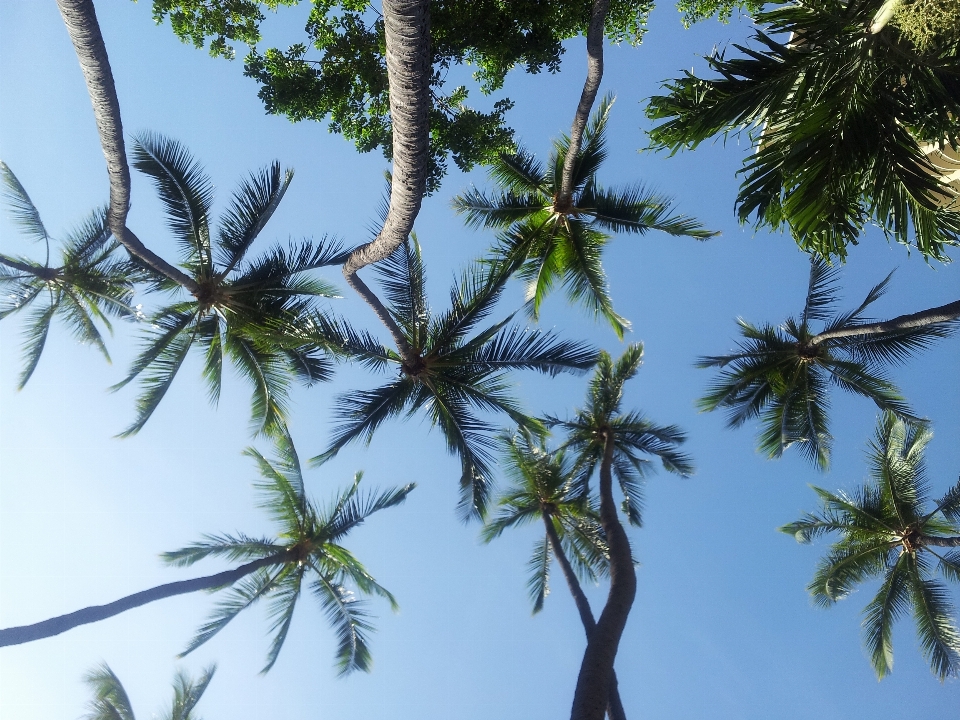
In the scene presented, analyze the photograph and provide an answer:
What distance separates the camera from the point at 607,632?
9359 millimetres

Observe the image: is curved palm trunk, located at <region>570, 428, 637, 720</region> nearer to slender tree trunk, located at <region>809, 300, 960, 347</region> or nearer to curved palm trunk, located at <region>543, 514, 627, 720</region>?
curved palm trunk, located at <region>543, 514, 627, 720</region>

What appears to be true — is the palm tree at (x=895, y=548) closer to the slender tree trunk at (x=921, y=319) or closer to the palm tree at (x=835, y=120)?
the slender tree trunk at (x=921, y=319)

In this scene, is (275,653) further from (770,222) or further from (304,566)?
(770,222)

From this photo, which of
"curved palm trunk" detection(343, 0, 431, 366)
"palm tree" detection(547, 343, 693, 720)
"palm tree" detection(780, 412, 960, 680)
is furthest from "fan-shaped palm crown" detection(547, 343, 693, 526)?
"curved palm trunk" detection(343, 0, 431, 366)

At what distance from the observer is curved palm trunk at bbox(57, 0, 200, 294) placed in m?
5.81

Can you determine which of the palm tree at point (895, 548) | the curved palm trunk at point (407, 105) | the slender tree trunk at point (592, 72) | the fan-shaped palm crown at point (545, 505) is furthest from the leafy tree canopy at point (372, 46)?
the palm tree at point (895, 548)

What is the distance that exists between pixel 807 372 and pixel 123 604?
13.9 metres

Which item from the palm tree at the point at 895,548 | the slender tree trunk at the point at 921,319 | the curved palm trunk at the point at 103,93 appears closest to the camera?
the curved palm trunk at the point at 103,93

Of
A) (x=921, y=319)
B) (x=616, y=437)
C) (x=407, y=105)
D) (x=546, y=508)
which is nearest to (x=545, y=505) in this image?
(x=546, y=508)

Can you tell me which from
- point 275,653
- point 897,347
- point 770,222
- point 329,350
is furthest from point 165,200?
point 897,347

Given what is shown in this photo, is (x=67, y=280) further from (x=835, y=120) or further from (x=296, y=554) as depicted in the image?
(x=835, y=120)

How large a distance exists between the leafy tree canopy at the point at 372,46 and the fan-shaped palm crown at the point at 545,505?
723cm

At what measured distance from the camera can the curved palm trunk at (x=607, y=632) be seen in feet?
27.3

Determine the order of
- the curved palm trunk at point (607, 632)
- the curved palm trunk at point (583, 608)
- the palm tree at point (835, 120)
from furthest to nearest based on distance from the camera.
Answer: the curved palm trunk at point (583, 608) < the curved palm trunk at point (607, 632) < the palm tree at point (835, 120)
